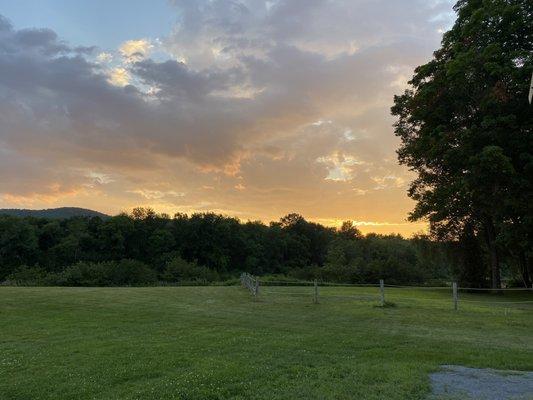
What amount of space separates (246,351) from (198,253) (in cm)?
8994

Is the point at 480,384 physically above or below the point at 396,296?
below

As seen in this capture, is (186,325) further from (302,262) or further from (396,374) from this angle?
(302,262)

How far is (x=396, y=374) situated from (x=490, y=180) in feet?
67.1

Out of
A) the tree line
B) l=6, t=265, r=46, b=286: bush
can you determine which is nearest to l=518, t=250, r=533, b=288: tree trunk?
the tree line

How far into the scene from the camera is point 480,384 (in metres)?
7.50

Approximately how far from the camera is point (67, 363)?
9688 mm

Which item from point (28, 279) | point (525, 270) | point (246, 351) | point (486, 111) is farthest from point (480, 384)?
point (28, 279)

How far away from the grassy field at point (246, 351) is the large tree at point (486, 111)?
8555mm

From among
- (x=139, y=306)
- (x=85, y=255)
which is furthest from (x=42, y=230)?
(x=139, y=306)

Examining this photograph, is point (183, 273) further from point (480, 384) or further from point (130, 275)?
point (480, 384)

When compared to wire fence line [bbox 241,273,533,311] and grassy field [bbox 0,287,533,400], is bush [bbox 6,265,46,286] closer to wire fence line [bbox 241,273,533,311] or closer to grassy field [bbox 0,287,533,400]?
wire fence line [bbox 241,273,533,311]

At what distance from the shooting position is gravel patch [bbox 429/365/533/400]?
6.85 meters

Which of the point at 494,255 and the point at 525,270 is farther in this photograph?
the point at 525,270

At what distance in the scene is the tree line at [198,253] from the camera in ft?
165
